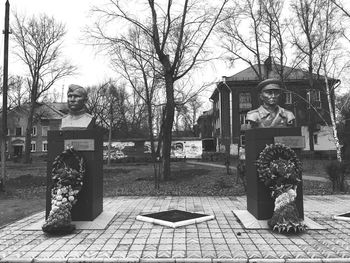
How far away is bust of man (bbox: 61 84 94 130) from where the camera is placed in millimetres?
6566

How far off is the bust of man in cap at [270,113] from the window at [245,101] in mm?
31323

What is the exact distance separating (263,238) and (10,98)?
31664 mm

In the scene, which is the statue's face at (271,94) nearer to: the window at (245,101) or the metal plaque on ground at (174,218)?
the metal plaque on ground at (174,218)

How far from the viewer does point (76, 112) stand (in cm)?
670

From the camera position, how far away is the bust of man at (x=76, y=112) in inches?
259

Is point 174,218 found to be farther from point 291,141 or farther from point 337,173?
point 337,173

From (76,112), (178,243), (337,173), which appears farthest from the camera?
(337,173)

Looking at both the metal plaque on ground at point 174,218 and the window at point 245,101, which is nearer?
the metal plaque on ground at point 174,218

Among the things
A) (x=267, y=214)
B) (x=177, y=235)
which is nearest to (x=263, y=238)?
(x=267, y=214)

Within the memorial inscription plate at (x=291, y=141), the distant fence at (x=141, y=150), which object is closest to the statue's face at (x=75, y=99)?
the memorial inscription plate at (x=291, y=141)

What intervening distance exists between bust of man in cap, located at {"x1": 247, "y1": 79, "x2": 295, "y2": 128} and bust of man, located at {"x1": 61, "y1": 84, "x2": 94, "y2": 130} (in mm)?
3443

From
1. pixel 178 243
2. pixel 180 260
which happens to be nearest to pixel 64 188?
pixel 178 243

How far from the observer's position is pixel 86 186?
6.33 meters

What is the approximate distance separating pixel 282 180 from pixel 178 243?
226cm
